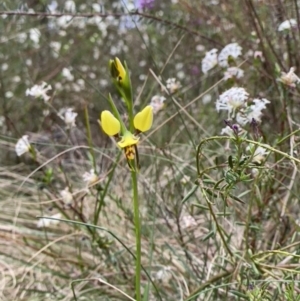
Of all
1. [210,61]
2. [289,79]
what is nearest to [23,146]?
[210,61]

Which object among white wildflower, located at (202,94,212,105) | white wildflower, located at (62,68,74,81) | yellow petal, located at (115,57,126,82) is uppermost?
yellow petal, located at (115,57,126,82)

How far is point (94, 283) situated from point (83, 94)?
4.24 feet

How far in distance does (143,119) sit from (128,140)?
0.03m

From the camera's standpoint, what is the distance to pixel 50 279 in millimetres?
1196

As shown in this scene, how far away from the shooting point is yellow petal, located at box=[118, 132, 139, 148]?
607mm

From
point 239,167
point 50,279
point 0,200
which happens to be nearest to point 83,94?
point 0,200

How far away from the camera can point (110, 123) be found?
0.62 meters

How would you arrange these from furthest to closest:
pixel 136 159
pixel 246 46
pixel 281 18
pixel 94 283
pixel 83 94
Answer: pixel 83 94 < pixel 246 46 < pixel 281 18 < pixel 94 283 < pixel 136 159

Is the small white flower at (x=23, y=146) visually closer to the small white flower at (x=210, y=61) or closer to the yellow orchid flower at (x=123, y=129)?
the small white flower at (x=210, y=61)

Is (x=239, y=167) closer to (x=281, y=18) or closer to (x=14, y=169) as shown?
(x=281, y=18)

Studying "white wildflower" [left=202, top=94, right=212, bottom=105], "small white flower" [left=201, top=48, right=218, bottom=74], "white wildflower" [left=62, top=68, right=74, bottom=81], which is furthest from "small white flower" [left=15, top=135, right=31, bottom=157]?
"white wildflower" [left=202, top=94, right=212, bottom=105]

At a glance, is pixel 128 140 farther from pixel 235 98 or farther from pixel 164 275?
pixel 164 275

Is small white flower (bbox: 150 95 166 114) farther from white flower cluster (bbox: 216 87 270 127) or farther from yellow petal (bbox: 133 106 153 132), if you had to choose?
yellow petal (bbox: 133 106 153 132)

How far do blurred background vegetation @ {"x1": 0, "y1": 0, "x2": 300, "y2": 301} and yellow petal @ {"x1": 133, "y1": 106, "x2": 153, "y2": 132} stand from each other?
11 centimetres
